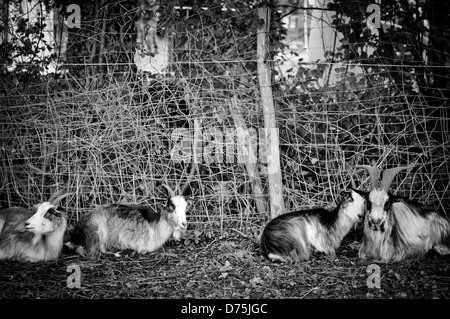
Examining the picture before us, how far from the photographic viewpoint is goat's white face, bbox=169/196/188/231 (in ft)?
17.7

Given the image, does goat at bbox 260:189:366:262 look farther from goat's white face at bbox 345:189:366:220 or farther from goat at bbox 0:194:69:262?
goat at bbox 0:194:69:262

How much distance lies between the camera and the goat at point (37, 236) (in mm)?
5090

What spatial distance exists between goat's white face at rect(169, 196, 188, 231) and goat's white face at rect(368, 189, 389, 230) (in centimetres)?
181

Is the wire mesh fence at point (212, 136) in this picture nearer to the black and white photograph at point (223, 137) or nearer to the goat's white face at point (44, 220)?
the black and white photograph at point (223, 137)

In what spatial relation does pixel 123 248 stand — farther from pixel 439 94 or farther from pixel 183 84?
pixel 439 94

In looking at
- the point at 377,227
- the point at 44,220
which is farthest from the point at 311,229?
the point at 44,220

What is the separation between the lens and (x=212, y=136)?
5.96 metres

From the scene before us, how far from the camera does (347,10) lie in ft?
20.4

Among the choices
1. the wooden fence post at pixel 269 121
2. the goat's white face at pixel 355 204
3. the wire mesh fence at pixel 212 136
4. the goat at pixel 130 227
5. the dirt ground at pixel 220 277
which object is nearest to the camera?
the dirt ground at pixel 220 277

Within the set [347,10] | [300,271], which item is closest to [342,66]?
[347,10]

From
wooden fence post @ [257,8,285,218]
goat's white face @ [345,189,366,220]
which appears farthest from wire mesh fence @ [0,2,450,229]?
goat's white face @ [345,189,366,220]

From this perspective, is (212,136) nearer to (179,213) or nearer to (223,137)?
(223,137)

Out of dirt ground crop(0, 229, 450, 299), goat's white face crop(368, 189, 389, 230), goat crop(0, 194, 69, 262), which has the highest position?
goat's white face crop(368, 189, 389, 230)

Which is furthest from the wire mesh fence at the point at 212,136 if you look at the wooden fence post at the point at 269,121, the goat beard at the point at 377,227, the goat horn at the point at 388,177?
the goat beard at the point at 377,227
